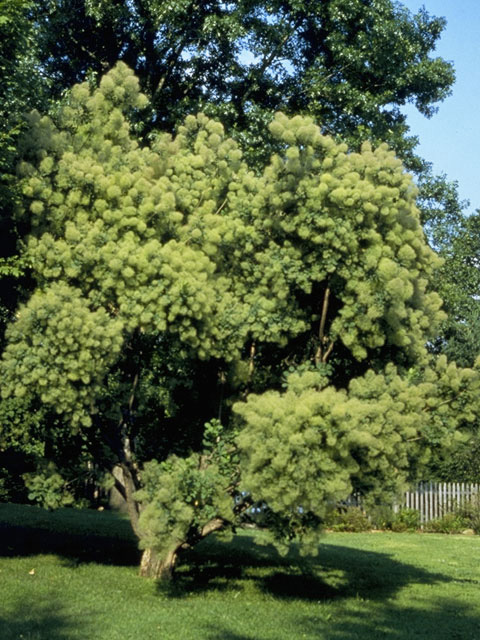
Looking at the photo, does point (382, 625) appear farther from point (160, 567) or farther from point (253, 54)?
point (253, 54)

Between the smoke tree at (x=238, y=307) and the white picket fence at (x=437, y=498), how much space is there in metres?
13.9

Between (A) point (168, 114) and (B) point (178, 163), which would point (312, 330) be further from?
(A) point (168, 114)

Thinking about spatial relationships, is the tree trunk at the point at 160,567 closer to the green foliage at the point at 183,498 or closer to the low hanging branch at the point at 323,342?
the green foliage at the point at 183,498

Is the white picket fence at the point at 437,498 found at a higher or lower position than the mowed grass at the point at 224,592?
higher

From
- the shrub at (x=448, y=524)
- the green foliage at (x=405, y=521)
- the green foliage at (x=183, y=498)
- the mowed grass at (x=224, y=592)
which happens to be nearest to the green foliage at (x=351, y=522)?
the green foliage at (x=405, y=521)

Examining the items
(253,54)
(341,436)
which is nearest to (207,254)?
(341,436)

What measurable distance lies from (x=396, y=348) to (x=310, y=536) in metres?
2.68

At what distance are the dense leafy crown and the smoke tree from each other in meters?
0.03

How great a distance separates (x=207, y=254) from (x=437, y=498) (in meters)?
16.0

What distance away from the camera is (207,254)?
420 inches

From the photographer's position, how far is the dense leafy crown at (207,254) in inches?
390

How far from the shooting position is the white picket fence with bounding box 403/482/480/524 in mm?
24297

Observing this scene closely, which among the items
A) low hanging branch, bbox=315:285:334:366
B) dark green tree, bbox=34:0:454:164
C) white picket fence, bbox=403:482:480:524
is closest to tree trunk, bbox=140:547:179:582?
low hanging branch, bbox=315:285:334:366

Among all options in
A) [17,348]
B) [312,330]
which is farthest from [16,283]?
[312,330]
